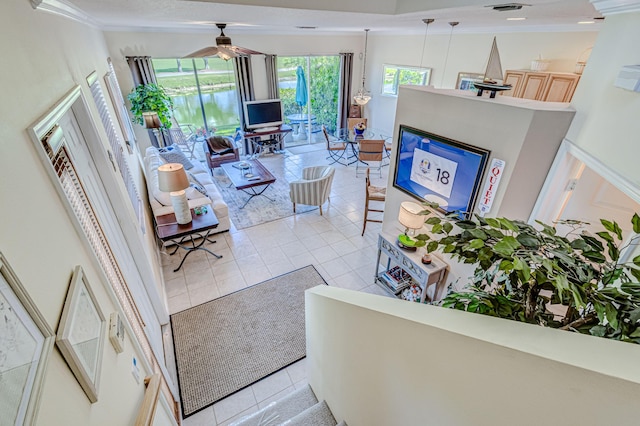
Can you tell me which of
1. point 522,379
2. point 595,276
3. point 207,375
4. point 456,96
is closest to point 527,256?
point 595,276

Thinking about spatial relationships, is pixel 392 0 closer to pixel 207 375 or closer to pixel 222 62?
Answer: pixel 207 375

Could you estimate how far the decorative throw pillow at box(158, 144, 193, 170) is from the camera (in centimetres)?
573

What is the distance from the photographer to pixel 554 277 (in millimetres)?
898

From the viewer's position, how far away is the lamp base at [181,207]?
362cm

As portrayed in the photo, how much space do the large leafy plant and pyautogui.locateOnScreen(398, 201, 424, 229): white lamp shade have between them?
1796 mm

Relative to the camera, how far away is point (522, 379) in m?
0.79

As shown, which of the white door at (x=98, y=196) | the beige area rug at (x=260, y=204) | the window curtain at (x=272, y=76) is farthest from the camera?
the window curtain at (x=272, y=76)

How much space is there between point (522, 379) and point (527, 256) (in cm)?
38

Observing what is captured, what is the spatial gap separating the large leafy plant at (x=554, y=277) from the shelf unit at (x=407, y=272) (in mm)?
1966

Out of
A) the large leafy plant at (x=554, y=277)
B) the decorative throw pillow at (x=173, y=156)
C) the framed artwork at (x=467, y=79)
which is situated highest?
the framed artwork at (x=467, y=79)

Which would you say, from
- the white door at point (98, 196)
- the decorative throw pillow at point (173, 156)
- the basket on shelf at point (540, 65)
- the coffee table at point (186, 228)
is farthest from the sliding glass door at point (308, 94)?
the white door at point (98, 196)

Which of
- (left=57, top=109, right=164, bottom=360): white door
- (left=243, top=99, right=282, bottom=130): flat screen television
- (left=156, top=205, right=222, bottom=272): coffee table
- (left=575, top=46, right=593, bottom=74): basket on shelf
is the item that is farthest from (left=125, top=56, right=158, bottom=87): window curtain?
(left=575, top=46, right=593, bottom=74): basket on shelf

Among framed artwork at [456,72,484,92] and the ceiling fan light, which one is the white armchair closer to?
the ceiling fan light

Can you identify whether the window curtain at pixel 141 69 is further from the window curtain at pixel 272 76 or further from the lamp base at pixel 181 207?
the lamp base at pixel 181 207
